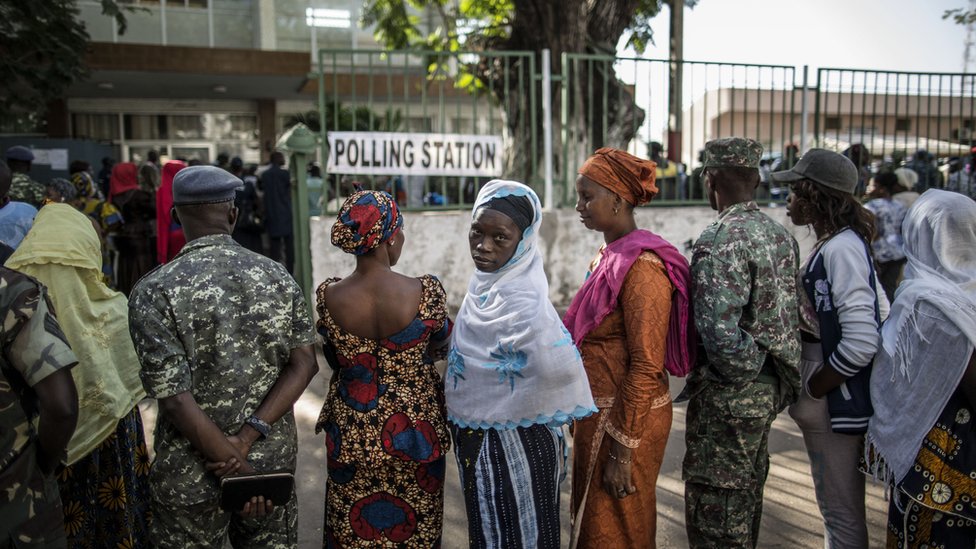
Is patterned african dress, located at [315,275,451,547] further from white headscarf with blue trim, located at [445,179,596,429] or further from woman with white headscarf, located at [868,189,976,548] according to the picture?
woman with white headscarf, located at [868,189,976,548]

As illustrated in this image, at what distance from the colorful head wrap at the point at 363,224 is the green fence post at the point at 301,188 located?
3363mm

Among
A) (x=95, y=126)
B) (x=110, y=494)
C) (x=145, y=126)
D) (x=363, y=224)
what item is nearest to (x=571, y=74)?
(x=363, y=224)

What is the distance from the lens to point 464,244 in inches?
258

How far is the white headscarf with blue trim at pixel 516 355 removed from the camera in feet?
7.23

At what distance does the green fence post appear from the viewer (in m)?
5.46

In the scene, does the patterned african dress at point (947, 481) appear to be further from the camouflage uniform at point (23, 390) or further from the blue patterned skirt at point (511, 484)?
the camouflage uniform at point (23, 390)

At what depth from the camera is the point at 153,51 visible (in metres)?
14.1

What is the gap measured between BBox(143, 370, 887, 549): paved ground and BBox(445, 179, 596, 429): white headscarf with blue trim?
1.29 metres

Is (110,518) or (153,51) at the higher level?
(153,51)

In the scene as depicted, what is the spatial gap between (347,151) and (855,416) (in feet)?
14.4

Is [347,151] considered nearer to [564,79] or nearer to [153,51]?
[564,79]

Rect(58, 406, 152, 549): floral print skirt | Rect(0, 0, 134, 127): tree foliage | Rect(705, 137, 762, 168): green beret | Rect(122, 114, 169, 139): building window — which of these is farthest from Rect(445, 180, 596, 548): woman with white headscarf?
Rect(122, 114, 169, 139): building window

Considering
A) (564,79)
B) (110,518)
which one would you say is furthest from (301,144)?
(110,518)

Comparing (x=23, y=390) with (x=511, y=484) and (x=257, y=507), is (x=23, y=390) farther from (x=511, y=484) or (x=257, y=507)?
(x=511, y=484)
